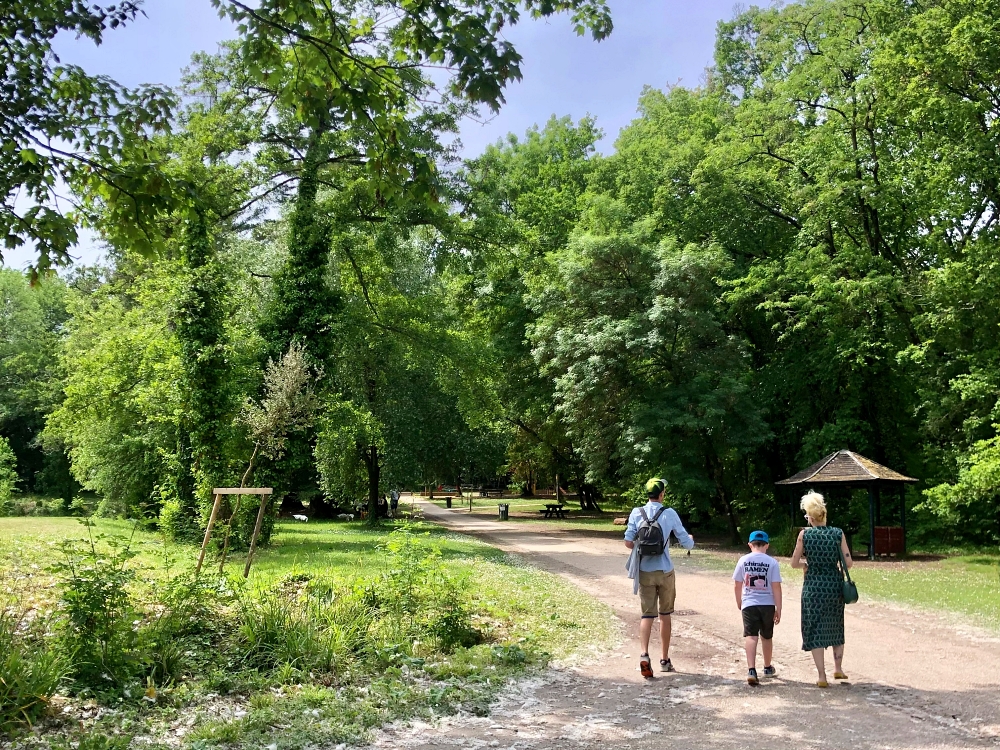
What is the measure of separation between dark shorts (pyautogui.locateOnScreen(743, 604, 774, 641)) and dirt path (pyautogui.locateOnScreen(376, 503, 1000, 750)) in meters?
0.45

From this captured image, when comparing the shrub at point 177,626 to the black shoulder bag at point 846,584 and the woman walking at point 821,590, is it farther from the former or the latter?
the black shoulder bag at point 846,584

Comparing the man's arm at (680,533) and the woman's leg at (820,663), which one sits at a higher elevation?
the man's arm at (680,533)

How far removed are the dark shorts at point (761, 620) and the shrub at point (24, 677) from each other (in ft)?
19.0

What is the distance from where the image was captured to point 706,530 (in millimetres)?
31250

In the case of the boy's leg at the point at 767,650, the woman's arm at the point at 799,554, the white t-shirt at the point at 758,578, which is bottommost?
the boy's leg at the point at 767,650

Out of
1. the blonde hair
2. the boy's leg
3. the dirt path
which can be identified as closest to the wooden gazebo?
the dirt path

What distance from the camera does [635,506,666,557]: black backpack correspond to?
7.62 meters

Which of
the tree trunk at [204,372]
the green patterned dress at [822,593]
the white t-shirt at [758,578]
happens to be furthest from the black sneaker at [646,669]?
the tree trunk at [204,372]

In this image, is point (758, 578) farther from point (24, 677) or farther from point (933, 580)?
point (933, 580)

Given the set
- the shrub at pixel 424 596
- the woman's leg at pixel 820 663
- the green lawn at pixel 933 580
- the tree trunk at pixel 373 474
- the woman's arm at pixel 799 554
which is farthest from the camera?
the tree trunk at pixel 373 474

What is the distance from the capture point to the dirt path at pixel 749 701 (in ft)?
18.4

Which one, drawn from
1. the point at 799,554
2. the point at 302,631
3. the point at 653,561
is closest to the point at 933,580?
the point at 799,554

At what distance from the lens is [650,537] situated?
762 centimetres

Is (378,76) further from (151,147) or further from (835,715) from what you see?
(835,715)
